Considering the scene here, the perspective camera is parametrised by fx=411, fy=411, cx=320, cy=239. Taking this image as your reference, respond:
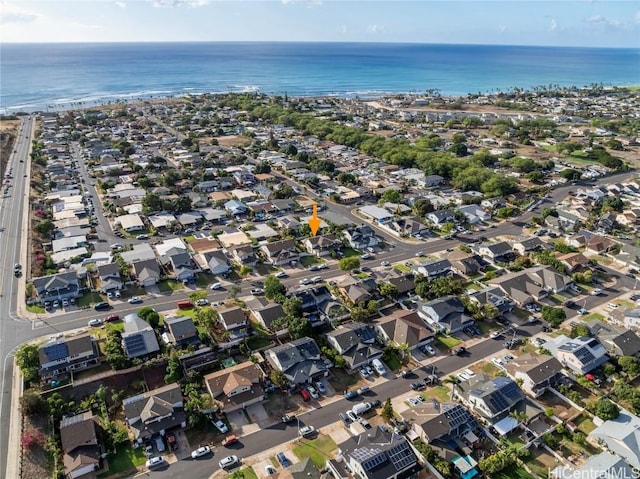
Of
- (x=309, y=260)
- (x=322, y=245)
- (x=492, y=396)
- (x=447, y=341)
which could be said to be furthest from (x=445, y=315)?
(x=322, y=245)

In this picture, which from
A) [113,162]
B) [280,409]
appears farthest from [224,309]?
[113,162]

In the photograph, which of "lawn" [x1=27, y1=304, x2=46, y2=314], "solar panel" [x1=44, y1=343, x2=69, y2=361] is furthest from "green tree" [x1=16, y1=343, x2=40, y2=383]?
"lawn" [x1=27, y1=304, x2=46, y2=314]

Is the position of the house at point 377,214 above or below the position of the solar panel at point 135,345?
above

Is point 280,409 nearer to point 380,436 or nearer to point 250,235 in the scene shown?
point 380,436

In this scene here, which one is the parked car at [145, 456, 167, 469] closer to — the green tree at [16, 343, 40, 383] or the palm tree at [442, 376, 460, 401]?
the green tree at [16, 343, 40, 383]

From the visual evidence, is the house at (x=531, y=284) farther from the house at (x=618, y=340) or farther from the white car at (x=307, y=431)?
the white car at (x=307, y=431)

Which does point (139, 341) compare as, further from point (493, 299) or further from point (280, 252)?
point (493, 299)

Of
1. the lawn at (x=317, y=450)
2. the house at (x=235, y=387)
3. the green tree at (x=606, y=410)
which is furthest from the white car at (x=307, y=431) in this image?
the green tree at (x=606, y=410)

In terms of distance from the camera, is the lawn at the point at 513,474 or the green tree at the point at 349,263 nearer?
the lawn at the point at 513,474
